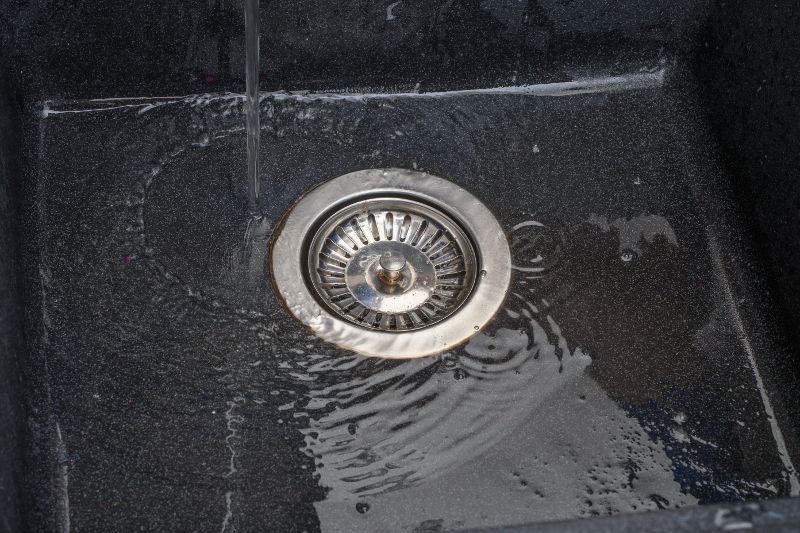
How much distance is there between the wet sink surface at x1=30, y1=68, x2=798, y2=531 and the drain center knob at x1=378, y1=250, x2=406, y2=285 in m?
0.13

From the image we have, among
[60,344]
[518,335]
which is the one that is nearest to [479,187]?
[518,335]

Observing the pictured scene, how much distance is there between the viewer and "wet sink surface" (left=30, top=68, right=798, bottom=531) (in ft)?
2.57

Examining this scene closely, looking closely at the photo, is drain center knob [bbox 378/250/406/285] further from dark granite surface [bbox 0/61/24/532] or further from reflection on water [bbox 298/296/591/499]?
dark granite surface [bbox 0/61/24/532]

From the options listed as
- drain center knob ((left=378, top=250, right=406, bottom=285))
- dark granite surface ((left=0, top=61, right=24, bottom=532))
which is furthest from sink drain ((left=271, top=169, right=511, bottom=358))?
dark granite surface ((left=0, top=61, right=24, bottom=532))

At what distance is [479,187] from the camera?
1.04m

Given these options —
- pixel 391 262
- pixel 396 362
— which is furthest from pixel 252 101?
pixel 396 362

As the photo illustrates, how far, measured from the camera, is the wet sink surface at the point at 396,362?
78 centimetres

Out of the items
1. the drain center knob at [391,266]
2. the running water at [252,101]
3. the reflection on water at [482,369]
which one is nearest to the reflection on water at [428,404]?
the reflection on water at [482,369]

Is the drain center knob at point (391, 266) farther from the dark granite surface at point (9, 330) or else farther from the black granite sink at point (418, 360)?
the dark granite surface at point (9, 330)

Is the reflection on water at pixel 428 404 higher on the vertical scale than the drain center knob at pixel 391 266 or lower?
lower

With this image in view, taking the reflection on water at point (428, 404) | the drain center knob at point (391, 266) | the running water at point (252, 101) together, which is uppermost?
the running water at point (252, 101)

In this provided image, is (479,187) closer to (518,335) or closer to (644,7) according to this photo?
(518,335)

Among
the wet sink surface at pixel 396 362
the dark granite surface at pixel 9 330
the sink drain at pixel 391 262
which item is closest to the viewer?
the dark granite surface at pixel 9 330

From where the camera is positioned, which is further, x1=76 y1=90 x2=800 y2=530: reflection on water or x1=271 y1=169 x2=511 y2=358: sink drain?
x1=271 y1=169 x2=511 y2=358: sink drain
